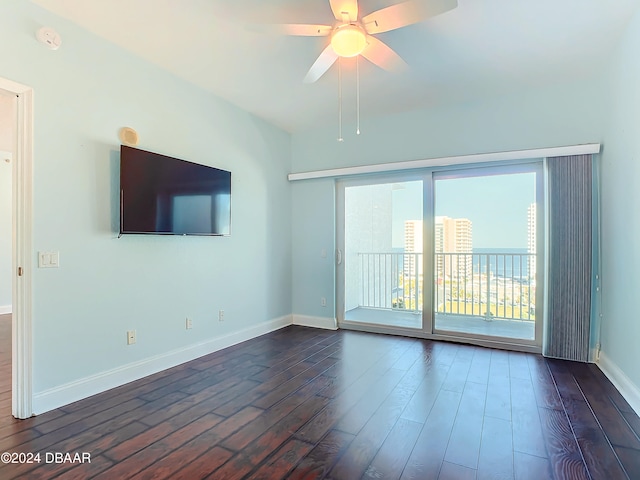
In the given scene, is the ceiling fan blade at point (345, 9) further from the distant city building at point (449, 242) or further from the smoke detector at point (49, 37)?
the distant city building at point (449, 242)

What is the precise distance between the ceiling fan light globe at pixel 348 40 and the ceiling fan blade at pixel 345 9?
5 centimetres

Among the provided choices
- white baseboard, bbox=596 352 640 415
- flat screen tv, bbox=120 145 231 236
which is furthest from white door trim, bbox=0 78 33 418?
white baseboard, bbox=596 352 640 415

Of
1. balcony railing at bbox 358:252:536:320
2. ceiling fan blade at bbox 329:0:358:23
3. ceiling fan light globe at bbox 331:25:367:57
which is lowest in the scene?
balcony railing at bbox 358:252:536:320

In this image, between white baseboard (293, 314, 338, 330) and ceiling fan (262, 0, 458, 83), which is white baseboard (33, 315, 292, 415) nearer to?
white baseboard (293, 314, 338, 330)

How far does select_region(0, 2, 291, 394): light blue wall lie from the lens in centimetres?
239

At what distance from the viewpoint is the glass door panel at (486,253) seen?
153 inches

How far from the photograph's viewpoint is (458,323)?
14.5 feet

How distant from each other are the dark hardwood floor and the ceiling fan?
2384mm

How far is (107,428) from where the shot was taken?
2.17 m

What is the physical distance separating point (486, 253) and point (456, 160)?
1231 millimetres

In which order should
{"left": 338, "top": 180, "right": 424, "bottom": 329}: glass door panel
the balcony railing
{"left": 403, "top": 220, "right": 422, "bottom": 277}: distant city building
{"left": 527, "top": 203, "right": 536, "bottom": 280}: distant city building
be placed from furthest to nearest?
1. {"left": 338, "top": 180, "right": 424, "bottom": 329}: glass door panel
2. {"left": 403, "top": 220, "right": 422, "bottom": 277}: distant city building
3. the balcony railing
4. {"left": 527, "top": 203, "right": 536, "bottom": 280}: distant city building

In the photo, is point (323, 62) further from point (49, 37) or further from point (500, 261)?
point (500, 261)

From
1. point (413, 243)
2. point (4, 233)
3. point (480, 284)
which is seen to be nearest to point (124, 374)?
point (413, 243)

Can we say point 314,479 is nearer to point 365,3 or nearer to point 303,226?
point 365,3
